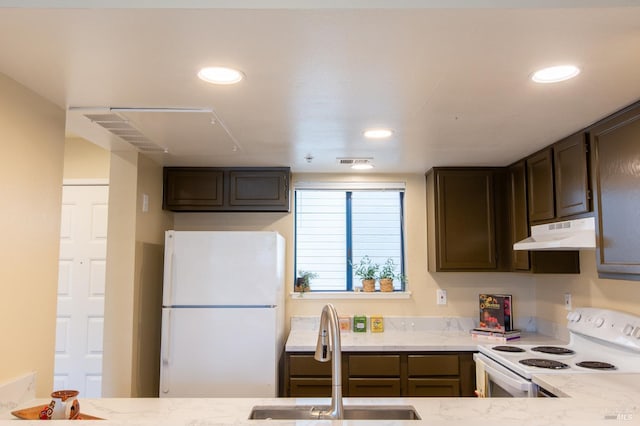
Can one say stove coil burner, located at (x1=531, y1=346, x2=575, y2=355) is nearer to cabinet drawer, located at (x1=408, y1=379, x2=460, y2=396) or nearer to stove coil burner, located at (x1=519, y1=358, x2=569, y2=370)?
stove coil burner, located at (x1=519, y1=358, x2=569, y2=370)

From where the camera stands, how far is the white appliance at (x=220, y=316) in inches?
112

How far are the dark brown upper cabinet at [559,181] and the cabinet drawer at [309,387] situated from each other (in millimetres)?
1769

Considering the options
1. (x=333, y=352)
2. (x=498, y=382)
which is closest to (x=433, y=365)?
(x=498, y=382)

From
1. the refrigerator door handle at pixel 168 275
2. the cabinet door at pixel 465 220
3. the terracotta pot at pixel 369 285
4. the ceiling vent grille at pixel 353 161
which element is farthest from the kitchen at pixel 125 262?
the ceiling vent grille at pixel 353 161

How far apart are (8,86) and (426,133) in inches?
76.7

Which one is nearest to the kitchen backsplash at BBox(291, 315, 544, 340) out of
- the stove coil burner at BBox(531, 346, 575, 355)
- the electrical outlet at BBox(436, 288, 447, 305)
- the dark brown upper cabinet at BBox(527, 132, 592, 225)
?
the electrical outlet at BBox(436, 288, 447, 305)

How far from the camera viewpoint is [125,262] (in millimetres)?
2938

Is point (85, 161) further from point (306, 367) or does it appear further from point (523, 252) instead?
point (523, 252)

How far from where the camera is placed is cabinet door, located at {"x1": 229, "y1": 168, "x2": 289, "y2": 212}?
3473 mm

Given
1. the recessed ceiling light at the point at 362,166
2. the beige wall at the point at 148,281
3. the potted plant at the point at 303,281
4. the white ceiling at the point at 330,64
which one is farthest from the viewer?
the potted plant at the point at 303,281

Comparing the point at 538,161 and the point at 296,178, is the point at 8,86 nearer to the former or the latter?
the point at 296,178

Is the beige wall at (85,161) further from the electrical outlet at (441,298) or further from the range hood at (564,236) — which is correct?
the range hood at (564,236)

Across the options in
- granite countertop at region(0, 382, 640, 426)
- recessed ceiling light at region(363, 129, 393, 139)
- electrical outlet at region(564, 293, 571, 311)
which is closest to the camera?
granite countertop at region(0, 382, 640, 426)

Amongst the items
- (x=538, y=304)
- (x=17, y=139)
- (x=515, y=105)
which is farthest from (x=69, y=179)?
(x=538, y=304)
